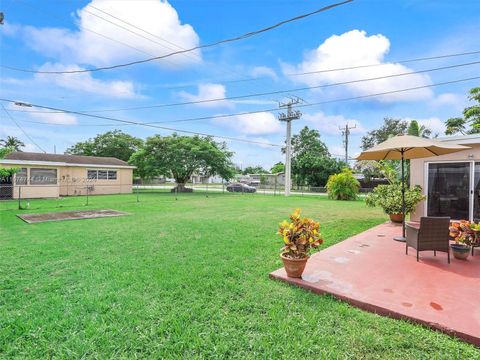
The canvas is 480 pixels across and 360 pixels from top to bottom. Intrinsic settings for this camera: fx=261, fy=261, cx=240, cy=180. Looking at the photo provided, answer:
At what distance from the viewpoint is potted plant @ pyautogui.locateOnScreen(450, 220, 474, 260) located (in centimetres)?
474

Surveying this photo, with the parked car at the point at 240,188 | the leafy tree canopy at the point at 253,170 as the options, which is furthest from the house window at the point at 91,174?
the leafy tree canopy at the point at 253,170

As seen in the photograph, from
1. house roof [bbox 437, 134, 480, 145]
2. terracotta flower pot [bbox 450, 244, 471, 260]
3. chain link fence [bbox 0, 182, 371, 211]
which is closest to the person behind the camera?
terracotta flower pot [bbox 450, 244, 471, 260]

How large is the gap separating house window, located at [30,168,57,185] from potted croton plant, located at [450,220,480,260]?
2200cm

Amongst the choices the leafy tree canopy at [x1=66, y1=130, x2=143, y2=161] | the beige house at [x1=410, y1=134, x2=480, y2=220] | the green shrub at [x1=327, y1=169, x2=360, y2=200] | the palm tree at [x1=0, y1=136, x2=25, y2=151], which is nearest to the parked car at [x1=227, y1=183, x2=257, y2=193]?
the green shrub at [x1=327, y1=169, x2=360, y2=200]

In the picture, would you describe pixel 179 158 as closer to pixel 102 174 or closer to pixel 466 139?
pixel 102 174

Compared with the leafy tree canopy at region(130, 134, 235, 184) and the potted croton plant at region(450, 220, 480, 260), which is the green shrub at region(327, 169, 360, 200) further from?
the potted croton plant at region(450, 220, 480, 260)

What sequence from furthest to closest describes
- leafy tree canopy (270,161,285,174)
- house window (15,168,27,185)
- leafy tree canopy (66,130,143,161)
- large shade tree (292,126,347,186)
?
leafy tree canopy (270,161,285,174), leafy tree canopy (66,130,143,161), large shade tree (292,126,347,186), house window (15,168,27,185)

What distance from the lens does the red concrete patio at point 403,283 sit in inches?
110

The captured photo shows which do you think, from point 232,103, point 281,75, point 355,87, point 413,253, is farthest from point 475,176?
point 232,103

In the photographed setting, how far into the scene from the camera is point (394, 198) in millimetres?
8469

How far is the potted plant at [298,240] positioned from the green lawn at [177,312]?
323 millimetres

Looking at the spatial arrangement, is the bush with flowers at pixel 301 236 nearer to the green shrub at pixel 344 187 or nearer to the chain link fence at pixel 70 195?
the chain link fence at pixel 70 195

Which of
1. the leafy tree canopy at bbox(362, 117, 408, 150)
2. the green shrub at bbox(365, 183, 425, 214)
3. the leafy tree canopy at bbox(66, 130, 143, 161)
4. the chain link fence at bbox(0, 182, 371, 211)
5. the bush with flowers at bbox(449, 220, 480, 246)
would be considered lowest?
the chain link fence at bbox(0, 182, 371, 211)

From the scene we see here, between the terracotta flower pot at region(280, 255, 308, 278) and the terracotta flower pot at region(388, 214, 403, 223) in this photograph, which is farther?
the terracotta flower pot at region(388, 214, 403, 223)
